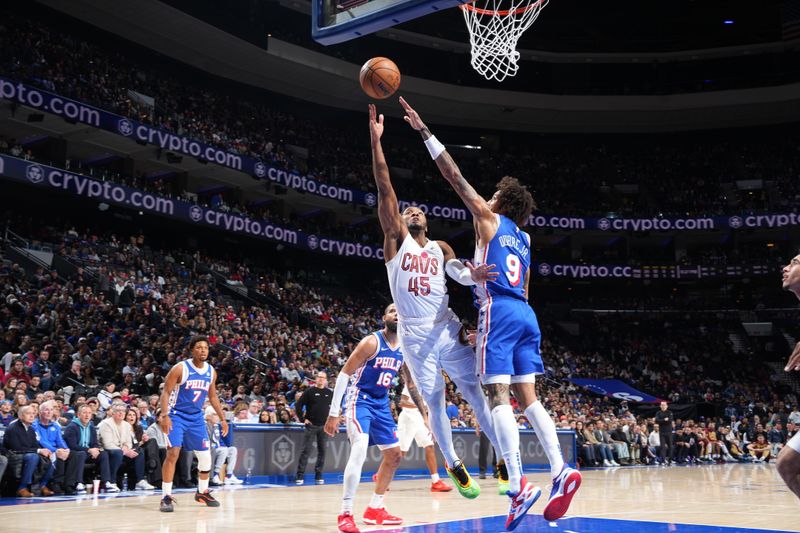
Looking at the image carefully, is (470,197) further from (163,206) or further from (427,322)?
(163,206)

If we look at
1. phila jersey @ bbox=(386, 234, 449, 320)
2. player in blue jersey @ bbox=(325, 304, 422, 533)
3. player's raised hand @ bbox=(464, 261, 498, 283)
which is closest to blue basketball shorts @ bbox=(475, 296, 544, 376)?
player's raised hand @ bbox=(464, 261, 498, 283)

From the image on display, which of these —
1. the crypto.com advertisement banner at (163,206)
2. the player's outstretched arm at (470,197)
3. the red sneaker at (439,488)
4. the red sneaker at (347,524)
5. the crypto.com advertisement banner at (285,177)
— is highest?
the crypto.com advertisement banner at (285,177)

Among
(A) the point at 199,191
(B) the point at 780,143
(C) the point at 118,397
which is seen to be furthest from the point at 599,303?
(C) the point at 118,397

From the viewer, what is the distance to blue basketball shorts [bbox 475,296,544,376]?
524cm

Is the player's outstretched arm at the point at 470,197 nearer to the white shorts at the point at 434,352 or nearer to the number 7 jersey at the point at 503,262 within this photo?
the number 7 jersey at the point at 503,262

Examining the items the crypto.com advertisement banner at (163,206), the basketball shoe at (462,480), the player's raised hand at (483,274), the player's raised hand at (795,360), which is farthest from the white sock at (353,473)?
the crypto.com advertisement banner at (163,206)

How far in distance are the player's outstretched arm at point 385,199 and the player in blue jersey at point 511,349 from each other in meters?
0.61

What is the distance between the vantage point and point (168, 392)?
938cm

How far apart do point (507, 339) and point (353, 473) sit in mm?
2676

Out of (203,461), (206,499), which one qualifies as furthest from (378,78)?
(206,499)

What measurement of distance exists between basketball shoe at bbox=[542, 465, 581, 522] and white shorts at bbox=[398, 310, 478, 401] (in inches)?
51.7

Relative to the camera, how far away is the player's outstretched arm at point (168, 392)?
9.27m

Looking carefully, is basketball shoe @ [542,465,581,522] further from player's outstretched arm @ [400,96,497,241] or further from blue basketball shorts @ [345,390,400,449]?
blue basketball shorts @ [345,390,400,449]

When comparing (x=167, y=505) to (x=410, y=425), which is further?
(x=410, y=425)
